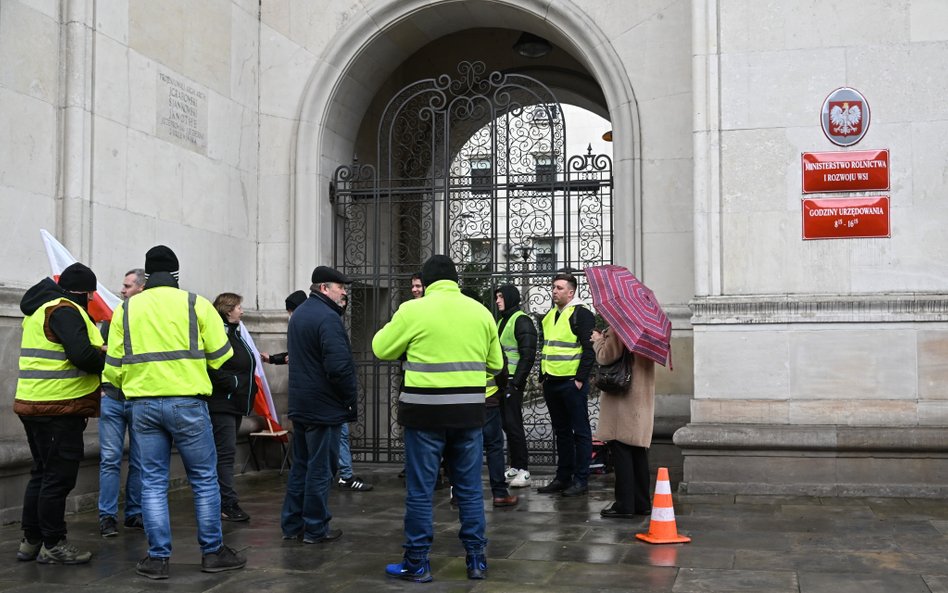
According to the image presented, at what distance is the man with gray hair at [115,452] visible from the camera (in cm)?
743

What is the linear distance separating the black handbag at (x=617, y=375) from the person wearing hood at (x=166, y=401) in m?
2.98

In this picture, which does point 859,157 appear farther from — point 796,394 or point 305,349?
point 305,349

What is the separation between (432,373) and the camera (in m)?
5.88

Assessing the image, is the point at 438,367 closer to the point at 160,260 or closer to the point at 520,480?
the point at 160,260

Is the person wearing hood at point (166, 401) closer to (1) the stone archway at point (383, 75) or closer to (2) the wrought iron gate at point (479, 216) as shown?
(2) the wrought iron gate at point (479, 216)

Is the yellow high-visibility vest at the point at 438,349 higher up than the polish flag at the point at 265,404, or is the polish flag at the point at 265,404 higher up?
the yellow high-visibility vest at the point at 438,349

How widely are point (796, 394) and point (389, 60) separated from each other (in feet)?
19.3

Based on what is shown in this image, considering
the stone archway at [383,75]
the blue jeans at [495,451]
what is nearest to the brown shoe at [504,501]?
the blue jeans at [495,451]

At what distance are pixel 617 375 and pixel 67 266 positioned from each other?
12.9ft

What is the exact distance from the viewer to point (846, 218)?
897cm

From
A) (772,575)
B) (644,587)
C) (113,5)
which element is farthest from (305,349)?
(113,5)

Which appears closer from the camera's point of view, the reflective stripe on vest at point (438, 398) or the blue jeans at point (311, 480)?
the reflective stripe on vest at point (438, 398)

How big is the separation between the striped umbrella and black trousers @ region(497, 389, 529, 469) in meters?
1.90

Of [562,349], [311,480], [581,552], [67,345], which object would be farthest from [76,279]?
[562,349]
